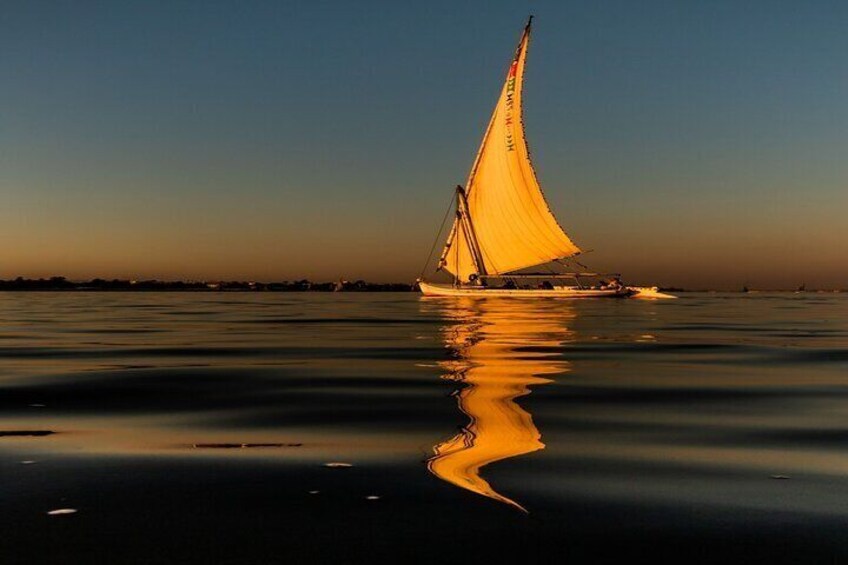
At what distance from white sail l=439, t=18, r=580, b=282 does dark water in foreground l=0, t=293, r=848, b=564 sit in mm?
93572

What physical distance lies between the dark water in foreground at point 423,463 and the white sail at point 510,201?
307ft

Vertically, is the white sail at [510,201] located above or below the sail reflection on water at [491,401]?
above

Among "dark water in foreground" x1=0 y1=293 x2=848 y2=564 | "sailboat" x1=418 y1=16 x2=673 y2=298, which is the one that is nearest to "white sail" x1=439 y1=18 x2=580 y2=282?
"sailboat" x1=418 y1=16 x2=673 y2=298

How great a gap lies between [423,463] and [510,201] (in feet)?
358

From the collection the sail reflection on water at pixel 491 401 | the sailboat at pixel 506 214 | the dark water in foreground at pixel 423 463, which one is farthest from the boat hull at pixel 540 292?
the dark water in foreground at pixel 423 463

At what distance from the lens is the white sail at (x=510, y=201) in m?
116

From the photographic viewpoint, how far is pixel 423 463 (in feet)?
33.2

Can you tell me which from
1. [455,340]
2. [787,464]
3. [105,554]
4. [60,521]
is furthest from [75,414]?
[455,340]

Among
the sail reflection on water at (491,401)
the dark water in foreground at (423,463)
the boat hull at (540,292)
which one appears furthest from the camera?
the boat hull at (540,292)

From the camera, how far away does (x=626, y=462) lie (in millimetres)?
10234

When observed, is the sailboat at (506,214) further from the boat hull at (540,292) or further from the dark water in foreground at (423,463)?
the dark water in foreground at (423,463)

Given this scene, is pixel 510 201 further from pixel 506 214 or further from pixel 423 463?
pixel 423 463

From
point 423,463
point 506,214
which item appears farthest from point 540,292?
point 423,463

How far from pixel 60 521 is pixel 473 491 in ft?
11.2
